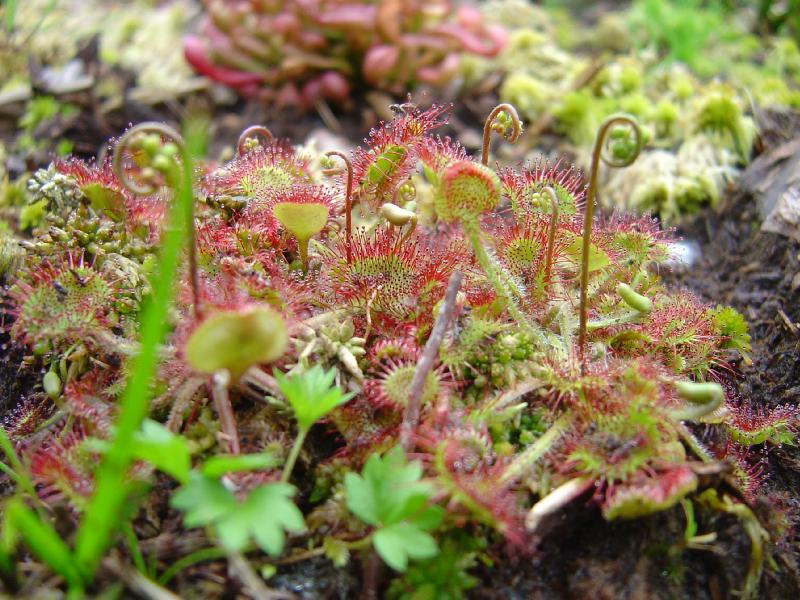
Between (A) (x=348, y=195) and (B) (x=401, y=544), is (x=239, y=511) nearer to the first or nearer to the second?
(B) (x=401, y=544)

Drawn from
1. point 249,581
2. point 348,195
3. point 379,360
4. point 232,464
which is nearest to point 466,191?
point 348,195

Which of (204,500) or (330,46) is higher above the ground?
(330,46)

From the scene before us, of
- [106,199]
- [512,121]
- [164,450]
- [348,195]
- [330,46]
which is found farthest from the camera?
[330,46]

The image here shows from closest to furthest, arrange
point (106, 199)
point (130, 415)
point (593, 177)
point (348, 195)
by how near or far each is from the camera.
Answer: point (130, 415) < point (593, 177) < point (348, 195) < point (106, 199)

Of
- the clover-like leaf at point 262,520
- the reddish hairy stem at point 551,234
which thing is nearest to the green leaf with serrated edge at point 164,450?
the clover-like leaf at point 262,520

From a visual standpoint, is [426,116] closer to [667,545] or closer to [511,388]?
[511,388]
